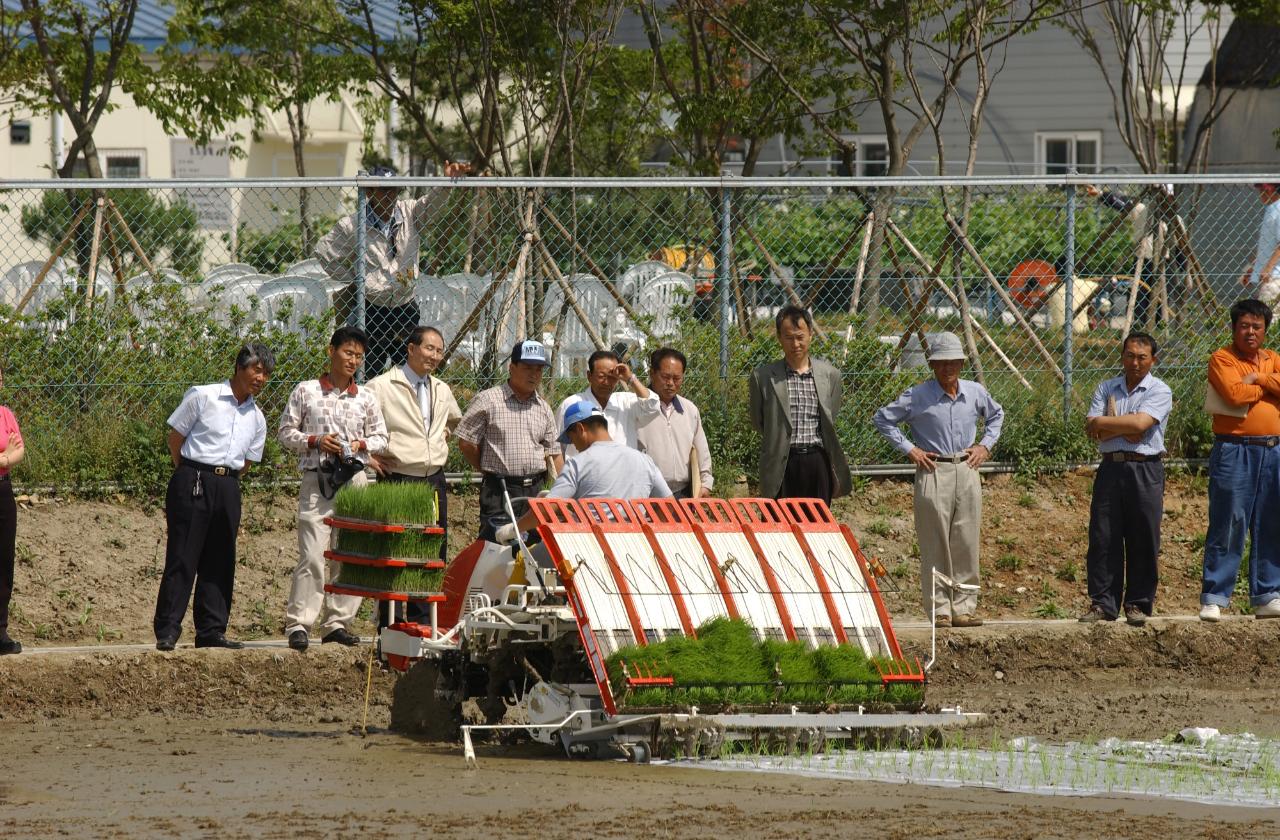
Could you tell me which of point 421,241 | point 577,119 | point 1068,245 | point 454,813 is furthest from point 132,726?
point 577,119

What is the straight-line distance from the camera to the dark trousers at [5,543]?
11000 mm

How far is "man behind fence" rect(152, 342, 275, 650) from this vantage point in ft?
36.9

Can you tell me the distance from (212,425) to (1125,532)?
236 inches

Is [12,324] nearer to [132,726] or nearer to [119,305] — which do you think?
[119,305]

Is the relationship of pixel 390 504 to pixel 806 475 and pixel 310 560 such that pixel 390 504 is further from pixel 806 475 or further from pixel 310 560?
pixel 806 475

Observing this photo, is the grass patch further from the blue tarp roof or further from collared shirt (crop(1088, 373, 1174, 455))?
the blue tarp roof

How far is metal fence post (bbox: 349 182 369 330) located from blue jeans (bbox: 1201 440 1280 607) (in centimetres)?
607

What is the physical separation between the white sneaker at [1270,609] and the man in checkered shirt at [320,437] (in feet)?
19.9

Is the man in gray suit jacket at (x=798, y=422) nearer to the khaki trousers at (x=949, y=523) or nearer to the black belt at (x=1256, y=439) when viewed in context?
the khaki trousers at (x=949, y=523)

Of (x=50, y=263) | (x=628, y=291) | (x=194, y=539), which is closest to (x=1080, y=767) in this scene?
(x=194, y=539)

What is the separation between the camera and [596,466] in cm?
1022

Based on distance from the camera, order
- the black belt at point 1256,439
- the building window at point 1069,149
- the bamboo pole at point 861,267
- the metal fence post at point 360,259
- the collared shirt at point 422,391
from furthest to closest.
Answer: the building window at point 1069,149 → the bamboo pole at point 861,267 → the metal fence post at point 360,259 → the black belt at point 1256,439 → the collared shirt at point 422,391

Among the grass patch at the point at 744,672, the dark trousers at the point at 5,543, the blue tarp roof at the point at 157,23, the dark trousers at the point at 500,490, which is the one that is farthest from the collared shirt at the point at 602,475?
the blue tarp roof at the point at 157,23

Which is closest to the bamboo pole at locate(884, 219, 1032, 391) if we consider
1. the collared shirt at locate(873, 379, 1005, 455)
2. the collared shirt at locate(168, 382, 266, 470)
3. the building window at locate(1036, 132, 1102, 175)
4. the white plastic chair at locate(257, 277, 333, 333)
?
the collared shirt at locate(873, 379, 1005, 455)
